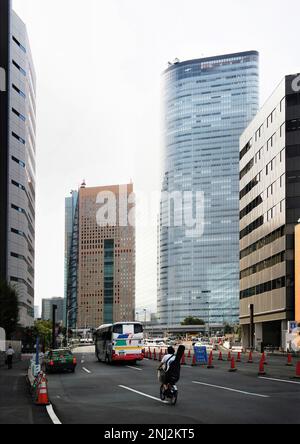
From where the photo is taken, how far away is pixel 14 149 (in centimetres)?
11062

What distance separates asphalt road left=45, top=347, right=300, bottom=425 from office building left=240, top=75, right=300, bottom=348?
56586 mm

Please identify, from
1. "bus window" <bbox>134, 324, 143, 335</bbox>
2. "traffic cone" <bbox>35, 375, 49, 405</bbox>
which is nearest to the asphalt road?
"traffic cone" <bbox>35, 375, 49, 405</bbox>

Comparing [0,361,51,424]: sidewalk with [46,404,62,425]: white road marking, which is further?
[0,361,51,424]: sidewalk

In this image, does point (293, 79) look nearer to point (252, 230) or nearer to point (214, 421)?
point (252, 230)

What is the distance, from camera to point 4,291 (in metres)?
70.8

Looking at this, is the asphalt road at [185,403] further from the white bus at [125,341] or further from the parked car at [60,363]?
the white bus at [125,341]

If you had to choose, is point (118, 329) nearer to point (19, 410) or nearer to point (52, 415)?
point (19, 410)

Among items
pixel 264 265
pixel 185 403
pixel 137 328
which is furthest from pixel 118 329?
pixel 264 265

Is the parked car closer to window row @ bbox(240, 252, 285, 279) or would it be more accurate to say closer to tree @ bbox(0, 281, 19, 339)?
tree @ bbox(0, 281, 19, 339)

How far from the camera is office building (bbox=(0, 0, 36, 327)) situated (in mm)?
106562

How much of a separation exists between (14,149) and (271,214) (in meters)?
46.9
